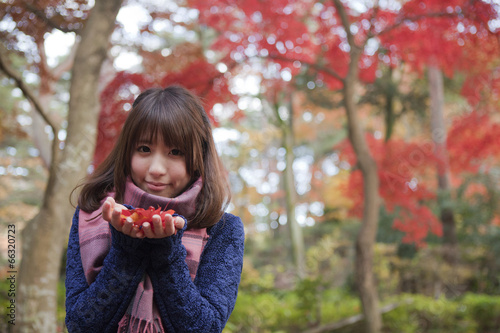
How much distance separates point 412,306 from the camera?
621cm

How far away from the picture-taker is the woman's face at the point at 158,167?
1.23 metres

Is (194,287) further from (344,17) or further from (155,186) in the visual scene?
(344,17)

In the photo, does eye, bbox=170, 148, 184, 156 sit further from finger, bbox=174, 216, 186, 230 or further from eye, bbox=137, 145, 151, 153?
finger, bbox=174, 216, 186, 230

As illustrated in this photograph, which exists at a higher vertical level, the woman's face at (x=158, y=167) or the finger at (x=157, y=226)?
the woman's face at (x=158, y=167)

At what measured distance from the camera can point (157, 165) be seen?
3.97 ft

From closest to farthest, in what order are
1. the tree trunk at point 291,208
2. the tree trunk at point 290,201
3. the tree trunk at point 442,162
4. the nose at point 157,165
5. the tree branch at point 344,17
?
the nose at point 157,165 → the tree branch at point 344,17 → the tree trunk at point 442,162 → the tree trunk at point 290,201 → the tree trunk at point 291,208

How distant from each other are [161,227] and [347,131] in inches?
190

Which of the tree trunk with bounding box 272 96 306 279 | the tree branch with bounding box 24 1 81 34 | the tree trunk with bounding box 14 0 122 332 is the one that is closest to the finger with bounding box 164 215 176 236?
the tree trunk with bounding box 14 0 122 332

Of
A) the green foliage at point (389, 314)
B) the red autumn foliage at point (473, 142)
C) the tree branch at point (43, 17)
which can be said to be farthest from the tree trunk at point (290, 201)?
the tree branch at point (43, 17)

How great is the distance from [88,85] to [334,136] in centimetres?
1225

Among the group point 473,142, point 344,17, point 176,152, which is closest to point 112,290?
point 176,152

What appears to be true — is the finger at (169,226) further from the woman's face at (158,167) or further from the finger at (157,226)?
the woman's face at (158,167)

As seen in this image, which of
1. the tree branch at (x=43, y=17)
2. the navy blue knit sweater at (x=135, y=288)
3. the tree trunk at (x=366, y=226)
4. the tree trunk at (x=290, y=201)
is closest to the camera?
the navy blue knit sweater at (x=135, y=288)

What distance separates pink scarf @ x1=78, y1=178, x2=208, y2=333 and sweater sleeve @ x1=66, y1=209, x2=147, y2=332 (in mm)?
29
